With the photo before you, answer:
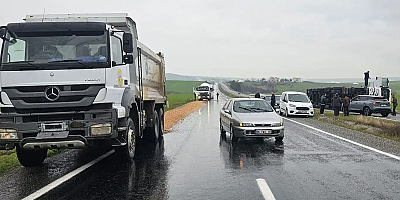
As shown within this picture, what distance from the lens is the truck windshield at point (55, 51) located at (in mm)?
7411

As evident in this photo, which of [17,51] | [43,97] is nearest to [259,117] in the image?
[43,97]

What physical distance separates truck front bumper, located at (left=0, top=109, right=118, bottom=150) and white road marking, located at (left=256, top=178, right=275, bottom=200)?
293 centimetres

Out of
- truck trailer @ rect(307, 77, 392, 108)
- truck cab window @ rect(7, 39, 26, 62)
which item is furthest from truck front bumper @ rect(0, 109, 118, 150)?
truck trailer @ rect(307, 77, 392, 108)

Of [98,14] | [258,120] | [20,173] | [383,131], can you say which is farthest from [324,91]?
[20,173]

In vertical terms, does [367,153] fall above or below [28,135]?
below

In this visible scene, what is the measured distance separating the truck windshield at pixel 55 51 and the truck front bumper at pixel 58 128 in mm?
927

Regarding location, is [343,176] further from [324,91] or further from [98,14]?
[324,91]

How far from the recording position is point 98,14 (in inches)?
393

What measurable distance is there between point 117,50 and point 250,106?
6338mm

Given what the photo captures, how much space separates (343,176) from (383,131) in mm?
9500

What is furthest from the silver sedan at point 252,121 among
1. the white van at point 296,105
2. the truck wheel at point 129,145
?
the white van at point 296,105

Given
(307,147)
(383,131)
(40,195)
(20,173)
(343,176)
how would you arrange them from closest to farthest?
(40,195) < (343,176) < (20,173) < (307,147) < (383,131)

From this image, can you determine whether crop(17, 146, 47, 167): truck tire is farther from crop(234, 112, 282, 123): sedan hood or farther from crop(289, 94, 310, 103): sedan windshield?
crop(289, 94, 310, 103): sedan windshield

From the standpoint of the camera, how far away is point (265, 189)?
6.18 metres
